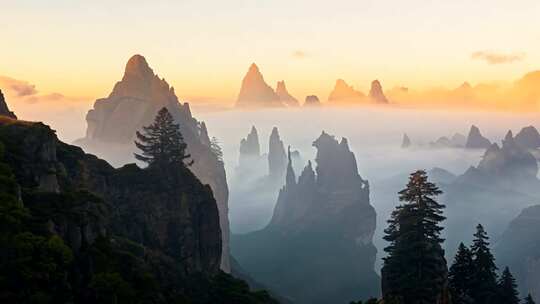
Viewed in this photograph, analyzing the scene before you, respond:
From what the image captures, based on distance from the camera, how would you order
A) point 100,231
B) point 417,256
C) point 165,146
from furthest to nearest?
point 165,146, point 417,256, point 100,231

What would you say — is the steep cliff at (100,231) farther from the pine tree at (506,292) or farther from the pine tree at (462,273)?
the pine tree at (506,292)

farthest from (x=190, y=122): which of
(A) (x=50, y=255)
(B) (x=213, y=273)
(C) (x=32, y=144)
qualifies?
(A) (x=50, y=255)

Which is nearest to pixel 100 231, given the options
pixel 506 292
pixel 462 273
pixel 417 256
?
pixel 417 256

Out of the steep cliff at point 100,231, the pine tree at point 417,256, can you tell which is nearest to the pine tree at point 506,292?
the pine tree at point 417,256

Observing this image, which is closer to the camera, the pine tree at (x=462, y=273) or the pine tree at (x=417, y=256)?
the pine tree at (x=417, y=256)

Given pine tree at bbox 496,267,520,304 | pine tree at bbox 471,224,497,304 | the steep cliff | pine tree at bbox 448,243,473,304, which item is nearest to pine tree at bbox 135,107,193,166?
the steep cliff

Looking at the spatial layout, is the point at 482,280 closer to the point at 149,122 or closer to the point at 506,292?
the point at 506,292
